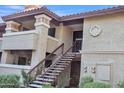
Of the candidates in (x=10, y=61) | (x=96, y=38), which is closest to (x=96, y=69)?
(x=96, y=38)

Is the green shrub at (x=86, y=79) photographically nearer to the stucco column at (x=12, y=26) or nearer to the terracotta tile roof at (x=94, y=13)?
the terracotta tile roof at (x=94, y=13)

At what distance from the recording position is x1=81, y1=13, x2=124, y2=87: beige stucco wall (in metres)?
11.4

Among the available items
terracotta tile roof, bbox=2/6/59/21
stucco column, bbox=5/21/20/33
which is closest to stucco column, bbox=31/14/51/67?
terracotta tile roof, bbox=2/6/59/21

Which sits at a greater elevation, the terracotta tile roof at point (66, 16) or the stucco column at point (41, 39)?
the terracotta tile roof at point (66, 16)

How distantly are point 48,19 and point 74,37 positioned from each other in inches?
115

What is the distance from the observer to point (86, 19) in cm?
1317

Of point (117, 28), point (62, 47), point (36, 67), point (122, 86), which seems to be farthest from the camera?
point (62, 47)

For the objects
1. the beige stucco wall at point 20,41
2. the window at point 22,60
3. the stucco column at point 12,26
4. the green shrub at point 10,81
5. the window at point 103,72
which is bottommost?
the green shrub at point 10,81

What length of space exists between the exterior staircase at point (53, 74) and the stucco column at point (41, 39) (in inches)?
41.8

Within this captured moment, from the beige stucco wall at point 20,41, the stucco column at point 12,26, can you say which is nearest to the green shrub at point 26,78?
the beige stucco wall at point 20,41

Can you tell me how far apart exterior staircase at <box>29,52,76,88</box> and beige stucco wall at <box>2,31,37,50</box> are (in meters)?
1.85

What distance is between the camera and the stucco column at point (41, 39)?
1314 cm

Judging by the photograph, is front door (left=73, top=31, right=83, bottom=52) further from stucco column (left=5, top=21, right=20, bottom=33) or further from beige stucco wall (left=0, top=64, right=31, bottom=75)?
stucco column (left=5, top=21, right=20, bottom=33)

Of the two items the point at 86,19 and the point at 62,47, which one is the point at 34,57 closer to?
the point at 62,47
